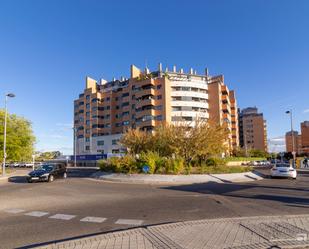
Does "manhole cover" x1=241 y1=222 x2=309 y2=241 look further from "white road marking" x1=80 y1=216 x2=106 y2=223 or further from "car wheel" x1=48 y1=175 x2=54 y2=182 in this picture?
"car wheel" x1=48 y1=175 x2=54 y2=182

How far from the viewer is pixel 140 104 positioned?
2936 inches

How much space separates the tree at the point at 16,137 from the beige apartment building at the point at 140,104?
25826 mm

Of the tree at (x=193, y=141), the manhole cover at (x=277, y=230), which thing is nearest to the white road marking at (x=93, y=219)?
the manhole cover at (x=277, y=230)

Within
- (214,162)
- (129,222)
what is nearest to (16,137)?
(214,162)

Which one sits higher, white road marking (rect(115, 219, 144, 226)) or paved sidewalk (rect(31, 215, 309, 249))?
paved sidewalk (rect(31, 215, 309, 249))

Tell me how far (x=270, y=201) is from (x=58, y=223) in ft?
26.4

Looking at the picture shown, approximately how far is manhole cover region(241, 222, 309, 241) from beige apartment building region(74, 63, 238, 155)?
2284 inches

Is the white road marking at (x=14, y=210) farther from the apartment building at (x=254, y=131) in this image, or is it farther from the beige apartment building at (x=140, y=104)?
the apartment building at (x=254, y=131)

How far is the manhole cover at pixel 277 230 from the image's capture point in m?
5.74

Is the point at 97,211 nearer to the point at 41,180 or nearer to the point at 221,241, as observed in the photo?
the point at 221,241

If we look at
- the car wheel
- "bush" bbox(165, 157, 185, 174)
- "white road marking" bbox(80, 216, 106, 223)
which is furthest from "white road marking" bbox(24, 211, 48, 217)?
"bush" bbox(165, 157, 185, 174)

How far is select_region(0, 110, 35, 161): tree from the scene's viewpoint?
35.0 m

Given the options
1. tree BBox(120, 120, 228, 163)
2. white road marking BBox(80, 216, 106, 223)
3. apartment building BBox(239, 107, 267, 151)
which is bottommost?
white road marking BBox(80, 216, 106, 223)

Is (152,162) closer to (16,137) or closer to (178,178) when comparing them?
(178,178)
